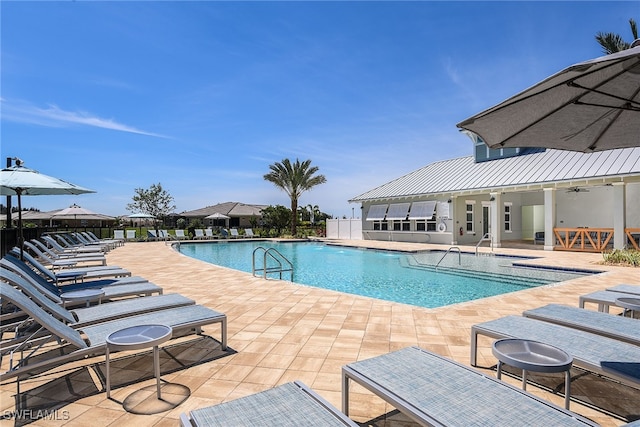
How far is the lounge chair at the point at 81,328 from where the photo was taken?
271 centimetres

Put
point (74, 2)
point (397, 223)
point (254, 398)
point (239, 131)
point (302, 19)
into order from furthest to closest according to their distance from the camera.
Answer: point (239, 131), point (397, 223), point (302, 19), point (74, 2), point (254, 398)

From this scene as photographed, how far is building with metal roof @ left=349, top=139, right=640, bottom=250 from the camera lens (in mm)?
14305

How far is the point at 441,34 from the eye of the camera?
13.3m

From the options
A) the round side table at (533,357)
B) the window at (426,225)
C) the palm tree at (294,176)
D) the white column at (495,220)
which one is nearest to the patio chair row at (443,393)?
the round side table at (533,357)

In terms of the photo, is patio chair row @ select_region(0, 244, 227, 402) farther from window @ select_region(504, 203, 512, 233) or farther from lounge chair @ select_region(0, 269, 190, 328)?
window @ select_region(504, 203, 512, 233)

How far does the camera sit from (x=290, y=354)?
3.66 metres

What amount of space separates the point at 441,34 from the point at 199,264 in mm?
12261

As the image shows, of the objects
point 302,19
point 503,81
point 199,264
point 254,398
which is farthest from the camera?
point 503,81

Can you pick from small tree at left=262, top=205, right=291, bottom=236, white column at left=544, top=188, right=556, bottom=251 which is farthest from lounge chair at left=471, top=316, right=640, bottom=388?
small tree at left=262, top=205, right=291, bottom=236

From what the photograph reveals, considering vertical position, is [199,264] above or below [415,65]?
below

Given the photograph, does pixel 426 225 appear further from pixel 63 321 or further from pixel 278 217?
pixel 63 321

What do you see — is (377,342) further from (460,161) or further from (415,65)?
(460,161)

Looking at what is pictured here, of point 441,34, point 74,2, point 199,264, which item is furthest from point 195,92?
point 441,34

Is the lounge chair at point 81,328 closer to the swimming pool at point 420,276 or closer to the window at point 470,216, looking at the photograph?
the swimming pool at point 420,276
